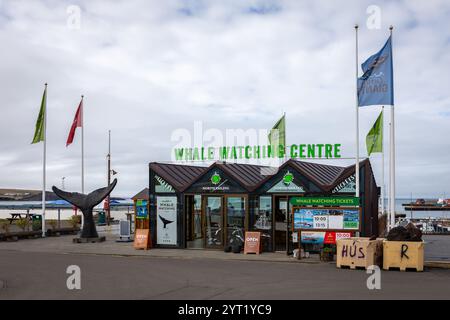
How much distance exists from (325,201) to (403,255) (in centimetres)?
359

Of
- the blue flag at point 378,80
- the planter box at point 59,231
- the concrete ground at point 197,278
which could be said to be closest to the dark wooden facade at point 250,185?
the concrete ground at point 197,278

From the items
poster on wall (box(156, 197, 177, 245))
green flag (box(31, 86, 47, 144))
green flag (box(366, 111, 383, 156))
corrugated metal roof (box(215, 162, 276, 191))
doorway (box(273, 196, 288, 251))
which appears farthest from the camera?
green flag (box(31, 86, 47, 144))

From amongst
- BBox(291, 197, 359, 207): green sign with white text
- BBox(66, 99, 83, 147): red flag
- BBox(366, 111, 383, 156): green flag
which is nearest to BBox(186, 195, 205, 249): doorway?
BBox(291, 197, 359, 207): green sign with white text

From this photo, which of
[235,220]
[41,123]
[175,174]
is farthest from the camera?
[41,123]

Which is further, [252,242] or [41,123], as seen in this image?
[41,123]

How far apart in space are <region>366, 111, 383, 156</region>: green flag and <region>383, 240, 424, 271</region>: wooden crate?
12098 mm

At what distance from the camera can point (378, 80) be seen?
19.3 metres

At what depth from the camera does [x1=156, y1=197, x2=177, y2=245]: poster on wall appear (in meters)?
23.5

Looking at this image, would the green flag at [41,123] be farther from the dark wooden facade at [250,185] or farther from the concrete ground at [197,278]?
the concrete ground at [197,278]

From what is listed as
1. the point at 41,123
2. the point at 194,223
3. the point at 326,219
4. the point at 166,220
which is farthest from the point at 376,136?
the point at 41,123

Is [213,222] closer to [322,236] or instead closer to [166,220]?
[166,220]

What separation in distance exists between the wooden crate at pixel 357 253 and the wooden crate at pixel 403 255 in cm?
40

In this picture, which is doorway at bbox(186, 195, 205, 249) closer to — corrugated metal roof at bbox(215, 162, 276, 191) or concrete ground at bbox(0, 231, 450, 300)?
corrugated metal roof at bbox(215, 162, 276, 191)

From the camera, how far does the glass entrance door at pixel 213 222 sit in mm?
22797
